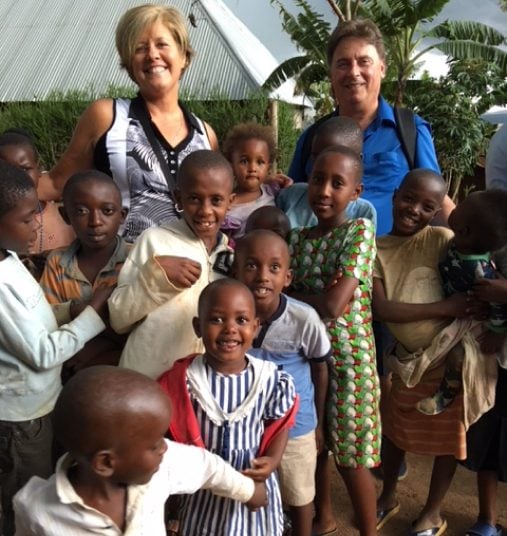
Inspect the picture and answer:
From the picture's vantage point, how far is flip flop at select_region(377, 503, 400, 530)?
2.82m

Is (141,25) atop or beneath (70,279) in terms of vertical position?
atop

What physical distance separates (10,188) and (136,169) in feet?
A: 2.40

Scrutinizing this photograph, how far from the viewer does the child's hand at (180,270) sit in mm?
1879

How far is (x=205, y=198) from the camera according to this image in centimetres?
202

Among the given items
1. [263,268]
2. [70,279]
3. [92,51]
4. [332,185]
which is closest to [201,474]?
[263,268]

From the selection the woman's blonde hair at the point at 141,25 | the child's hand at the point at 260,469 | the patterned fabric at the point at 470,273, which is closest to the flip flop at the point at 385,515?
the patterned fabric at the point at 470,273

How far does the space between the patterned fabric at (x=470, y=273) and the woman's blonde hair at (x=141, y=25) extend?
62.0 inches

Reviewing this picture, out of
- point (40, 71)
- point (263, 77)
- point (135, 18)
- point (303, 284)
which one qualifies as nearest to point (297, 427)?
point (303, 284)

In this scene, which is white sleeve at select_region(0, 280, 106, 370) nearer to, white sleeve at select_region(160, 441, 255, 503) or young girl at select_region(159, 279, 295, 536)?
young girl at select_region(159, 279, 295, 536)

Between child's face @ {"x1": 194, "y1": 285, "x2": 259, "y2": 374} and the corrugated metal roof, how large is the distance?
931cm

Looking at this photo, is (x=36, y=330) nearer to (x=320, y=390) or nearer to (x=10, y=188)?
(x=10, y=188)

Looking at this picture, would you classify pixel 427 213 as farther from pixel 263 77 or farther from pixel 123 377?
pixel 263 77

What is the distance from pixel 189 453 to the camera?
163 cm

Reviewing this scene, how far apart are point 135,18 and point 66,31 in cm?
1506
